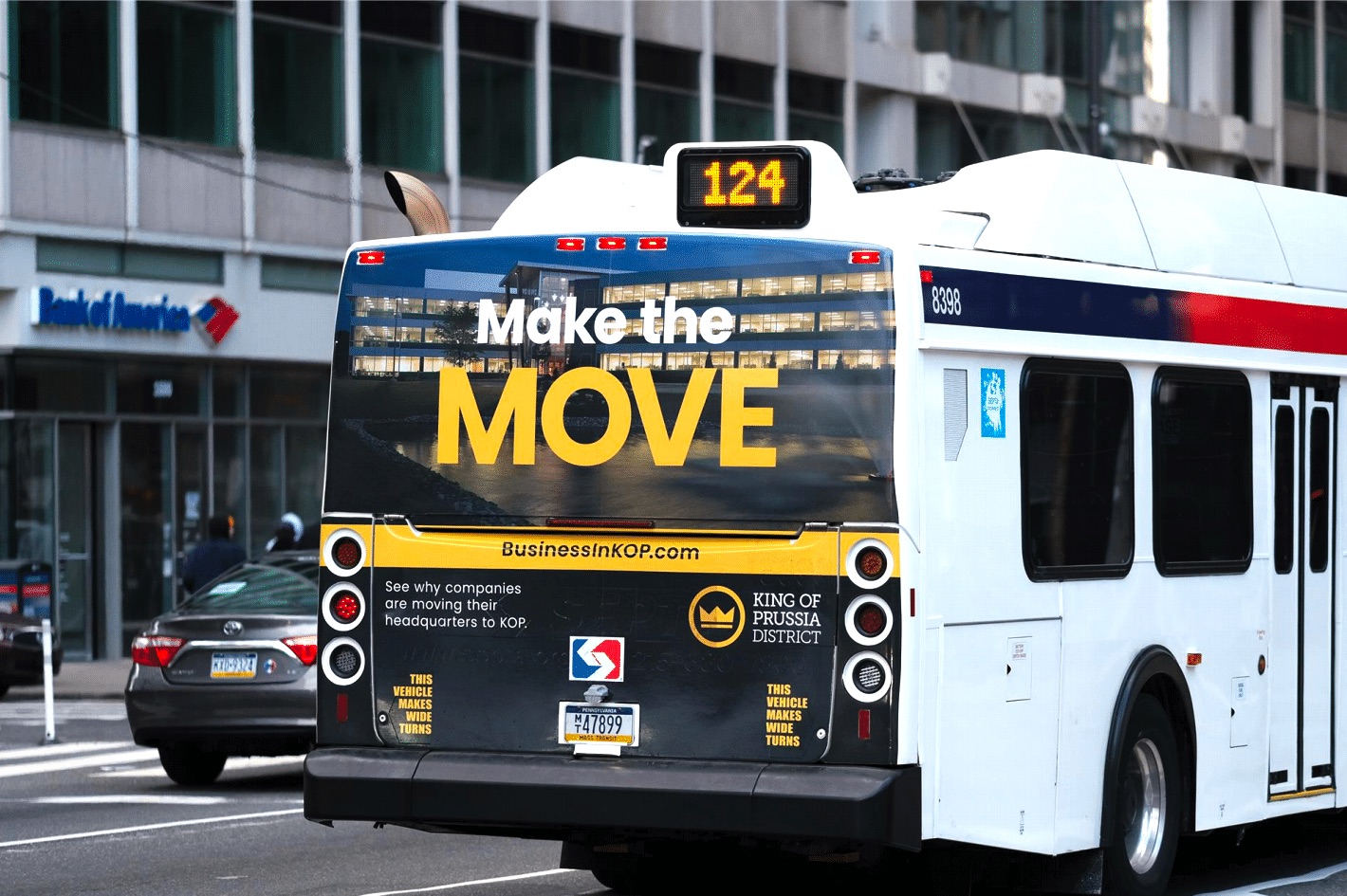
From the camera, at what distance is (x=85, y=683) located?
2636 centimetres

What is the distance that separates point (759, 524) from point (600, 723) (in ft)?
3.12

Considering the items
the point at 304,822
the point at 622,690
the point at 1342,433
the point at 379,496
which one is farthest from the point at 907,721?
the point at 304,822

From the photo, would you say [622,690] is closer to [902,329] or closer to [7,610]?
[902,329]

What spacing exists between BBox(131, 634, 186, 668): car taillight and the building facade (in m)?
13.2

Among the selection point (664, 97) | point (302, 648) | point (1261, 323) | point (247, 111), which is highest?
point (664, 97)

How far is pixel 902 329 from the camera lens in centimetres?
870

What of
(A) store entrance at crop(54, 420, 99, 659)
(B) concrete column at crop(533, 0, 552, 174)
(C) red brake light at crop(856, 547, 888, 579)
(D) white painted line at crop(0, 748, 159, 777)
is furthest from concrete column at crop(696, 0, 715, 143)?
(C) red brake light at crop(856, 547, 888, 579)

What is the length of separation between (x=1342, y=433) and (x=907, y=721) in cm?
410

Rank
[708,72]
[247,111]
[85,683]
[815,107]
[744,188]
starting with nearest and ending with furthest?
[744,188] < [85,683] < [247,111] < [708,72] < [815,107]

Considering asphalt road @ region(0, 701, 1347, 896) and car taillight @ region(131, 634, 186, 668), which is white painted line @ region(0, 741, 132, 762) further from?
car taillight @ region(131, 634, 186, 668)

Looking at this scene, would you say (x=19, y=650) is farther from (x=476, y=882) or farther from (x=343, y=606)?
(x=343, y=606)


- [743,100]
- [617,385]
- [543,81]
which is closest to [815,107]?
[743,100]

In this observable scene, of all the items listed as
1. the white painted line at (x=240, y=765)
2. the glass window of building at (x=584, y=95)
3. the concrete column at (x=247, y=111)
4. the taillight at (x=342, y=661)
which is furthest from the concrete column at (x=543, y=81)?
the taillight at (x=342, y=661)

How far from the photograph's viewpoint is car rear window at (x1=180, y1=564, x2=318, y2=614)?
15.6 meters
